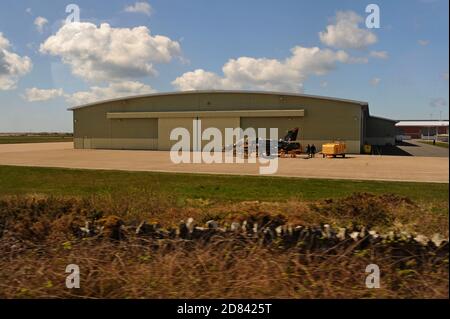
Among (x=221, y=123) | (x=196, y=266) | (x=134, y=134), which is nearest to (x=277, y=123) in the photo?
(x=221, y=123)

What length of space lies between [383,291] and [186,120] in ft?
133

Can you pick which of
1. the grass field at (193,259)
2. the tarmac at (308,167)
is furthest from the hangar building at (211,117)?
the grass field at (193,259)

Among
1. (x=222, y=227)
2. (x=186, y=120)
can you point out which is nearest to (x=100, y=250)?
(x=222, y=227)

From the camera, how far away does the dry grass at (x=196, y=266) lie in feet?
12.0

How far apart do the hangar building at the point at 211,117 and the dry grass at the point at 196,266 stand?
3355cm

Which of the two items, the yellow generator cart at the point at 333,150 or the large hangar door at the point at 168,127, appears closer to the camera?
the yellow generator cart at the point at 333,150

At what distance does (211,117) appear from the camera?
41688mm

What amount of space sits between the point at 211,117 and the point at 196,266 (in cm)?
3807

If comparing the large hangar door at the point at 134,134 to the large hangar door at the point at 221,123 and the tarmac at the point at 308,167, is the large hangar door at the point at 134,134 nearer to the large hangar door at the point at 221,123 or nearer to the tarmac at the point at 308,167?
the large hangar door at the point at 221,123

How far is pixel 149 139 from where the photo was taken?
146 feet

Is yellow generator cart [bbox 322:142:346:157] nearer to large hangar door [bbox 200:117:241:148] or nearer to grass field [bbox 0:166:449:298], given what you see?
large hangar door [bbox 200:117:241:148]

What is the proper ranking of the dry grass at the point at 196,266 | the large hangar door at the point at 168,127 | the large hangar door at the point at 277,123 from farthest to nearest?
the large hangar door at the point at 168,127 < the large hangar door at the point at 277,123 < the dry grass at the point at 196,266

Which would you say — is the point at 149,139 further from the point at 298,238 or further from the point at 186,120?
the point at 298,238

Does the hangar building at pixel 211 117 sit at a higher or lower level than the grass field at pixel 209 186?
higher
